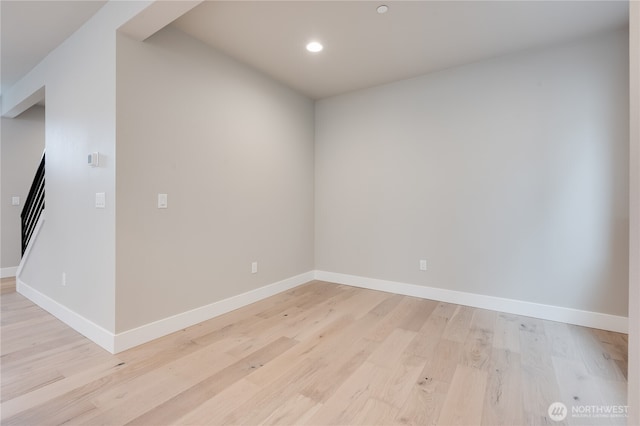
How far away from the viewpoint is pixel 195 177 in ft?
9.14

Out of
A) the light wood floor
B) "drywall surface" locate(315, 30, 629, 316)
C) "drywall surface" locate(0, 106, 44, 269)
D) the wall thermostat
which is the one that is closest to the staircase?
"drywall surface" locate(0, 106, 44, 269)

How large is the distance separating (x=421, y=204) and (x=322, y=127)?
72.4 inches

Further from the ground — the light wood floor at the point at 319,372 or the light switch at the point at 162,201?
the light switch at the point at 162,201

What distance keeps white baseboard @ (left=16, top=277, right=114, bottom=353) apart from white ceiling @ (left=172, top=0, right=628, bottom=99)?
264 centimetres

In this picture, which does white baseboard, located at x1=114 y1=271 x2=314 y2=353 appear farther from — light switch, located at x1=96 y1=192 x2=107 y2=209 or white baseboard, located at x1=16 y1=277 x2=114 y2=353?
light switch, located at x1=96 y1=192 x2=107 y2=209

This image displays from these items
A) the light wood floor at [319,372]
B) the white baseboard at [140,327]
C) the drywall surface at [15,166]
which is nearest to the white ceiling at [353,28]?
the drywall surface at [15,166]

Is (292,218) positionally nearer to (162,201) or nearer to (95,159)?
(162,201)

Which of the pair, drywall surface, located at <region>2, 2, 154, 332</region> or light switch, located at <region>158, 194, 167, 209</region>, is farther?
light switch, located at <region>158, 194, 167, 209</region>

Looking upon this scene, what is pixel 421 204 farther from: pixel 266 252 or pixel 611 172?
pixel 266 252

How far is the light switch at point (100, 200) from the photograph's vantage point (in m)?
2.35

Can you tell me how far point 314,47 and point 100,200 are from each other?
7.78 feet

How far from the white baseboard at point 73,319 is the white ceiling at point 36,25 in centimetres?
253

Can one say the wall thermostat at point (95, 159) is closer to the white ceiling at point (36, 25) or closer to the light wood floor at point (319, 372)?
the white ceiling at point (36, 25)

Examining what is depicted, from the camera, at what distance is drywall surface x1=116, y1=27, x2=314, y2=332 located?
7.68 feet
